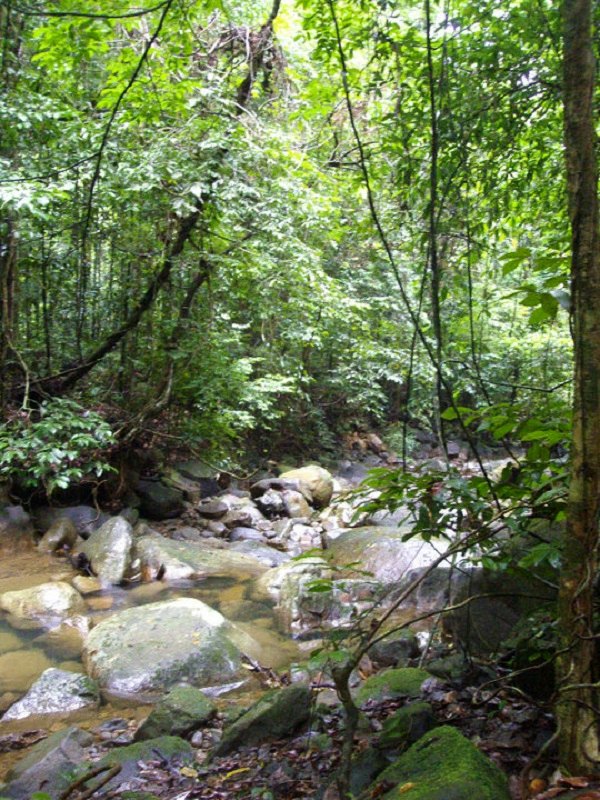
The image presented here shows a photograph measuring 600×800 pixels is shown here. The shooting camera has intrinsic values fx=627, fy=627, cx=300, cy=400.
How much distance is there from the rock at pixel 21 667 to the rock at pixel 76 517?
2982 mm

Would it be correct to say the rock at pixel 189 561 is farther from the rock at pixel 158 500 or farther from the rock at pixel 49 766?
the rock at pixel 49 766

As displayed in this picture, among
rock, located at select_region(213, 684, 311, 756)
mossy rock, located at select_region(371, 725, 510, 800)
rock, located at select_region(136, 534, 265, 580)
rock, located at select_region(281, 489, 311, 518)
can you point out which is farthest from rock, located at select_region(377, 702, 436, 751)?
rock, located at select_region(281, 489, 311, 518)

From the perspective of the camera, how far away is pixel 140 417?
8.27m

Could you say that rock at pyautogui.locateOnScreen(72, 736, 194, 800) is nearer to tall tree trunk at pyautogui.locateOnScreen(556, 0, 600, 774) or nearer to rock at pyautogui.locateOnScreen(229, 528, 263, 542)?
tall tree trunk at pyautogui.locateOnScreen(556, 0, 600, 774)

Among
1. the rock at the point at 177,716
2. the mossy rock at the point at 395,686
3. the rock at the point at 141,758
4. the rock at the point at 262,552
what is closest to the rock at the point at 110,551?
the rock at the point at 262,552

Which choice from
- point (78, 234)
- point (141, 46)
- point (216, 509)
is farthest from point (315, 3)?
point (216, 509)

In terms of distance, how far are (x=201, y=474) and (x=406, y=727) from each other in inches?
332

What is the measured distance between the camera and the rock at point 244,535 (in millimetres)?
8945

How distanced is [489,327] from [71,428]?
7217 mm

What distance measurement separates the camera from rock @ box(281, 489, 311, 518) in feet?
33.5

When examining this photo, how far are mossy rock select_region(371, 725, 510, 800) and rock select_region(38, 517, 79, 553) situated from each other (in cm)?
627

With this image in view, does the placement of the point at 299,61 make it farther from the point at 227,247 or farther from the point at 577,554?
the point at 577,554

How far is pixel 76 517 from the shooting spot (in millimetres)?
8219

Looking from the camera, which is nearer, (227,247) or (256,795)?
(256,795)
